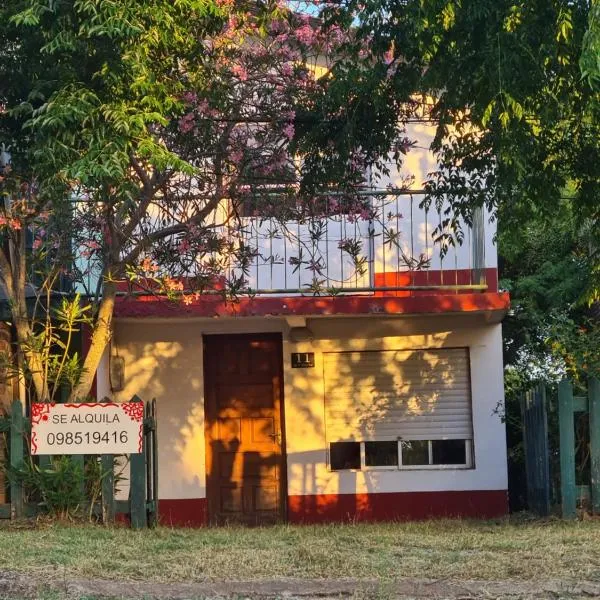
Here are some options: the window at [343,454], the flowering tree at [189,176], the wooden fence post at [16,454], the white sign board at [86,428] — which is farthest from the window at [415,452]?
the wooden fence post at [16,454]

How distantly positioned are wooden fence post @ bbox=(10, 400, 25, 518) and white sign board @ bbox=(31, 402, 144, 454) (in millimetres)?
156

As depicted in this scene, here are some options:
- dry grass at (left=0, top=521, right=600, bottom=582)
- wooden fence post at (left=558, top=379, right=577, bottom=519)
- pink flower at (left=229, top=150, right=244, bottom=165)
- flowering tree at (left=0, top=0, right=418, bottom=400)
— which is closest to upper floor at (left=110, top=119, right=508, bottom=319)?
flowering tree at (left=0, top=0, right=418, bottom=400)

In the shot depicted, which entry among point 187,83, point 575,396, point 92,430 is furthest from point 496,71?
point 92,430

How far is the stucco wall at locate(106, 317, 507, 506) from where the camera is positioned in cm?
1098

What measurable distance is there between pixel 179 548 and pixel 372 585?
189 cm

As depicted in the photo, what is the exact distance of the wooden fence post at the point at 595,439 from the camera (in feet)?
27.2

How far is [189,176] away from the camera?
815 centimetres

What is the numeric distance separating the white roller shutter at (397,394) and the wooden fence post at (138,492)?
3216 mm

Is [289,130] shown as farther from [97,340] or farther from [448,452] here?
[448,452]

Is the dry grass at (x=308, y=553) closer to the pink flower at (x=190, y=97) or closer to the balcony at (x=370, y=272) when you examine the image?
the balcony at (x=370, y=272)

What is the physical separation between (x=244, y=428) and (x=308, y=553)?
5069 mm

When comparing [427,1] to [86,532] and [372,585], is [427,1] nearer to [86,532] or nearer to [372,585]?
[372,585]

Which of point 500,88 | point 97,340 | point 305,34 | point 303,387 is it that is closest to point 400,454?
point 303,387

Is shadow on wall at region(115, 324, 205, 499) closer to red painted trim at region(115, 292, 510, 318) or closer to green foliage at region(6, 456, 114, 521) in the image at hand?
red painted trim at region(115, 292, 510, 318)
